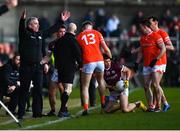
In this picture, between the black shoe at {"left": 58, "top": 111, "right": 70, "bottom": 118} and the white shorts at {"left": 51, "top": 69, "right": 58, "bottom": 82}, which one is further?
the white shorts at {"left": 51, "top": 69, "right": 58, "bottom": 82}

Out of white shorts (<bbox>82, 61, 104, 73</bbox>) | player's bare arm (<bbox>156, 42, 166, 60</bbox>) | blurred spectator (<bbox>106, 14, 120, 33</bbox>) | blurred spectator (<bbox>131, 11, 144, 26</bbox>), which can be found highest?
blurred spectator (<bbox>131, 11, 144, 26</bbox>)

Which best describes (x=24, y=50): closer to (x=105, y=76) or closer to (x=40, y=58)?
(x=40, y=58)

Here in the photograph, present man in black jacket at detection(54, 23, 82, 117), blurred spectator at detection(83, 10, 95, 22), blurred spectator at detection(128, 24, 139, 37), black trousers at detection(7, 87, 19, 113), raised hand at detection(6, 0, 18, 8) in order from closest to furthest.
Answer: raised hand at detection(6, 0, 18, 8), man in black jacket at detection(54, 23, 82, 117), black trousers at detection(7, 87, 19, 113), blurred spectator at detection(128, 24, 139, 37), blurred spectator at detection(83, 10, 95, 22)

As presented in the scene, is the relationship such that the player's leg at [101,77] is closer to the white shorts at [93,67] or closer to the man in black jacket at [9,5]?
the white shorts at [93,67]

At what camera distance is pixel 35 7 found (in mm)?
47375

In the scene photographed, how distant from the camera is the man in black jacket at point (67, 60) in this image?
20.7 meters

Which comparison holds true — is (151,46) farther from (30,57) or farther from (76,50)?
(30,57)

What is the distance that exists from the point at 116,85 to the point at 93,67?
751 mm

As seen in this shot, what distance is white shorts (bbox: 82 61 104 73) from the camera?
70.1 ft

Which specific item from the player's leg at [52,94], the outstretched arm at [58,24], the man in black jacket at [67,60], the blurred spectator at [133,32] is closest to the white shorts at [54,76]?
the player's leg at [52,94]

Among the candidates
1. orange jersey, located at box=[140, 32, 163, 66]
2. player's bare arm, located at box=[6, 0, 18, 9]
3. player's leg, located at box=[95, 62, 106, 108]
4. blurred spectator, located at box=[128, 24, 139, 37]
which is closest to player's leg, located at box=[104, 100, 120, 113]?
player's leg, located at box=[95, 62, 106, 108]

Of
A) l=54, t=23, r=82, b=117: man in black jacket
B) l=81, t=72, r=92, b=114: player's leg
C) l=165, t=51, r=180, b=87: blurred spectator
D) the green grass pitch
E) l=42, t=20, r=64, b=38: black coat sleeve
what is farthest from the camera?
l=165, t=51, r=180, b=87: blurred spectator

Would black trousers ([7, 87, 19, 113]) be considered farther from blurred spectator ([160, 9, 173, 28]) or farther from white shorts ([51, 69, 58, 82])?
blurred spectator ([160, 9, 173, 28])

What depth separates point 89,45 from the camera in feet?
70.6
